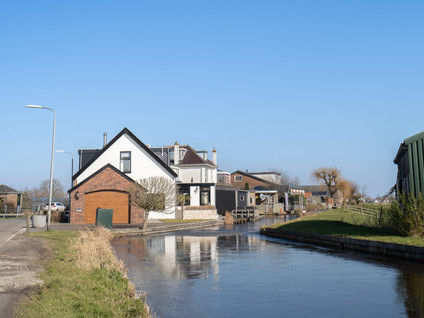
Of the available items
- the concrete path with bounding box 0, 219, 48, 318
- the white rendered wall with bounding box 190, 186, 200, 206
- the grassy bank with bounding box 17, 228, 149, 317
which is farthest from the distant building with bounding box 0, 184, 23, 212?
the grassy bank with bounding box 17, 228, 149, 317

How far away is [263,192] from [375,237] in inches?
2299

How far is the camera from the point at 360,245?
73.2 ft

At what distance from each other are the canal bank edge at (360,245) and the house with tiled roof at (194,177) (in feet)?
62.3

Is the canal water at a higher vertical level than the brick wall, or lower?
lower

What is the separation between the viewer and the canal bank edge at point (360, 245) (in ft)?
61.1

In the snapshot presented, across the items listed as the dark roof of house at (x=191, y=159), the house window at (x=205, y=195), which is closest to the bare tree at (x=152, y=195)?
the house window at (x=205, y=195)

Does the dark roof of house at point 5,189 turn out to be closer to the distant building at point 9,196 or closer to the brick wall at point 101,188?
the distant building at point 9,196

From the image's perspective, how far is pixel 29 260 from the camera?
16.0 meters

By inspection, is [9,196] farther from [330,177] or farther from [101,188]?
[330,177]

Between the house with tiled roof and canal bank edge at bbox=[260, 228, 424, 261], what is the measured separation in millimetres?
18988

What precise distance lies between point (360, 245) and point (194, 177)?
3601 centimetres

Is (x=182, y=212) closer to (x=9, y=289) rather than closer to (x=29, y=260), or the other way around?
(x=29, y=260)

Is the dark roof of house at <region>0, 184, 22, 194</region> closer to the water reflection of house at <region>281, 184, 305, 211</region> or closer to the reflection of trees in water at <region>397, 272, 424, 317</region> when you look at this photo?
the water reflection of house at <region>281, 184, 305, 211</region>

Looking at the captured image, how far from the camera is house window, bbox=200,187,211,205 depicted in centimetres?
5438
